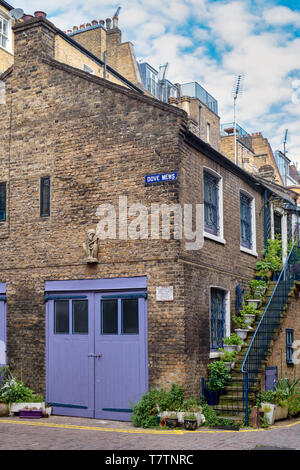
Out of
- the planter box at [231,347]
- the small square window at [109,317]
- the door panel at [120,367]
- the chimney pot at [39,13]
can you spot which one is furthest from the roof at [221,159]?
the chimney pot at [39,13]

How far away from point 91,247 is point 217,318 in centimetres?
370

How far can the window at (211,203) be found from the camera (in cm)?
1440

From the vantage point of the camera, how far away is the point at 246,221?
55.9ft

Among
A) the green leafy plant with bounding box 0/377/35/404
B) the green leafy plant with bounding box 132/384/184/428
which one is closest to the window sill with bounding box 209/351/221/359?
the green leafy plant with bounding box 132/384/184/428

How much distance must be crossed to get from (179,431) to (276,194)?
31.7 ft

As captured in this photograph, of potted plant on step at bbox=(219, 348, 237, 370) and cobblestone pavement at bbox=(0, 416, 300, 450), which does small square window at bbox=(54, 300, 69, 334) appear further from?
potted plant on step at bbox=(219, 348, 237, 370)

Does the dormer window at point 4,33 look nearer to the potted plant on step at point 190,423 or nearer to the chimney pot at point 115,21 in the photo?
the chimney pot at point 115,21

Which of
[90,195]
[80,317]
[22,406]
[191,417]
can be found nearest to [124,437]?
[191,417]

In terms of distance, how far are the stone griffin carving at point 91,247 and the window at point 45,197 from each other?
59.7 inches

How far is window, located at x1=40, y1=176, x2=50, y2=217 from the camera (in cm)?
1413

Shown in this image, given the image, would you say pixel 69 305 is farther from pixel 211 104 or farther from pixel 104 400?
pixel 211 104

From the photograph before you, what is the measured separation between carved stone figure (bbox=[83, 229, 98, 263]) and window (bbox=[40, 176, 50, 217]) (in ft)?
4.98

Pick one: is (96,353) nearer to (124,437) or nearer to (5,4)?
(124,437)

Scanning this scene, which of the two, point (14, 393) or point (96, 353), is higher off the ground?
point (96, 353)
